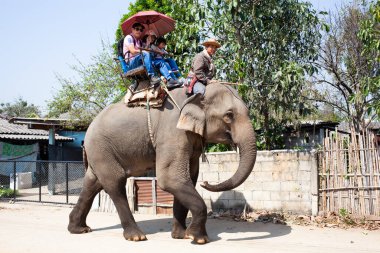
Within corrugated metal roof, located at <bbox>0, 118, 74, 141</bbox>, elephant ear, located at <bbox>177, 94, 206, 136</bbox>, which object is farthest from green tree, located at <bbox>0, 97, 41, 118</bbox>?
elephant ear, located at <bbox>177, 94, 206, 136</bbox>

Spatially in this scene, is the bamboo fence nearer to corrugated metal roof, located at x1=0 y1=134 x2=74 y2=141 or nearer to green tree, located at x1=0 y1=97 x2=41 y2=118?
corrugated metal roof, located at x1=0 y1=134 x2=74 y2=141

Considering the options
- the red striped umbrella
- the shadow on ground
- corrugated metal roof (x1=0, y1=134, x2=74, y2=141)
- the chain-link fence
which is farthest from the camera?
corrugated metal roof (x1=0, y1=134, x2=74, y2=141)

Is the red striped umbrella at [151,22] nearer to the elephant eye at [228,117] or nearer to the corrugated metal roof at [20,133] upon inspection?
the elephant eye at [228,117]

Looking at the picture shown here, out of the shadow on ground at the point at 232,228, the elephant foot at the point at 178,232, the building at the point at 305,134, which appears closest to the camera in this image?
the elephant foot at the point at 178,232

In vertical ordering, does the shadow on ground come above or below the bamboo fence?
below

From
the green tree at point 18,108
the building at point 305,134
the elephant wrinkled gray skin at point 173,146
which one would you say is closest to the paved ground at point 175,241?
the elephant wrinkled gray skin at point 173,146

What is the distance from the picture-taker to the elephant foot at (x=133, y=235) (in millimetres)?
8043

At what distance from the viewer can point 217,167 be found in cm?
1118

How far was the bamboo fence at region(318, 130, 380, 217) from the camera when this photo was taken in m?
9.21

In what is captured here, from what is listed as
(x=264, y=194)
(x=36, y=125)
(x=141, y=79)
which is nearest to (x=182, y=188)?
(x=141, y=79)

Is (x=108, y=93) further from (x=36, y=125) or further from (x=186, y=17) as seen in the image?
(x=186, y=17)

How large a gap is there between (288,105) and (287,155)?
3.89 feet

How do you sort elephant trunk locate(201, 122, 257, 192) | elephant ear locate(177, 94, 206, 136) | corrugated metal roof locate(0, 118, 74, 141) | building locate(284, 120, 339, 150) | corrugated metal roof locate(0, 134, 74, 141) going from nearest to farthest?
elephant trunk locate(201, 122, 257, 192) < elephant ear locate(177, 94, 206, 136) < building locate(284, 120, 339, 150) < corrugated metal roof locate(0, 134, 74, 141) < corrugated metal roof locate(0, 118, 74, 141)

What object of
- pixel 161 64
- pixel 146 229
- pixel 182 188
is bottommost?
pixel 146 229
